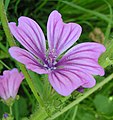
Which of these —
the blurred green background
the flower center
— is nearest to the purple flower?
the flower center

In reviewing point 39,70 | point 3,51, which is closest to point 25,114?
point 3,51

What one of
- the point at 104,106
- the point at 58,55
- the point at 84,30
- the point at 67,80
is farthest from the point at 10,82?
the point at 84,30

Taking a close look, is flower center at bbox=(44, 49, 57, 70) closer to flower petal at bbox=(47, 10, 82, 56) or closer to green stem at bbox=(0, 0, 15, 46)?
flower petal at bbox=(47, 10, 82, 56)

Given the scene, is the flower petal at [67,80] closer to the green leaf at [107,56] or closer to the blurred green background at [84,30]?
the green leaf at [107,56]

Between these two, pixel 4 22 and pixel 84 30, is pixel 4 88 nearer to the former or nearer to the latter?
pixel 4 22

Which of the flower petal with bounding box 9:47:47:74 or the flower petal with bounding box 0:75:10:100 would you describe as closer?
the flower petal with bounding box 9:47:47:74

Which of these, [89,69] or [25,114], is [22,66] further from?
[25,114]

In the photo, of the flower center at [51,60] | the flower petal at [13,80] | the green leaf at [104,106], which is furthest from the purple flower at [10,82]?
the green leaf at [104,106]
